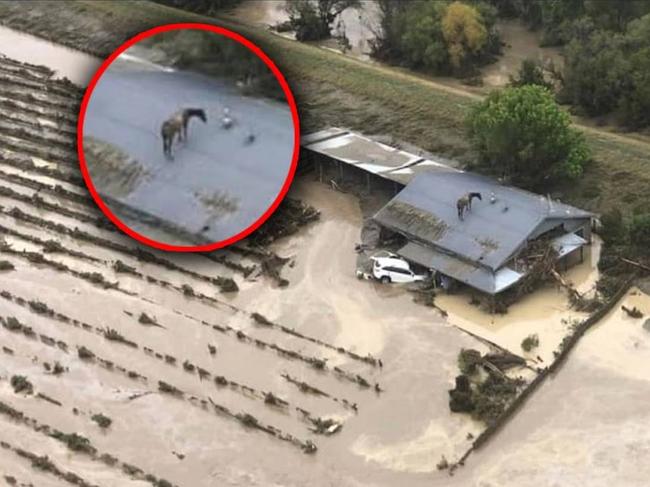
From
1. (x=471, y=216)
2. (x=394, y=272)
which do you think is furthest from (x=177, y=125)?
(x=471, y=216)

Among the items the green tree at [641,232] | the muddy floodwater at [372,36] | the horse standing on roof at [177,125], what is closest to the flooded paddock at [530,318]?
the green tree at [641,232]

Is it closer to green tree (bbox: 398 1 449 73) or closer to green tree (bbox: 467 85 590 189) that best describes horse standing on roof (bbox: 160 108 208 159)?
green tree (bbox: 467 85 590 189)

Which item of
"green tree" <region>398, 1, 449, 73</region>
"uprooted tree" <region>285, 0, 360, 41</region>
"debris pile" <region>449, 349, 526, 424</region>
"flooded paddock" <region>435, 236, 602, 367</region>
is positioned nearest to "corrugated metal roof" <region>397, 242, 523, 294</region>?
"flooded paddock" <region>435, 236, 602, 367</region>

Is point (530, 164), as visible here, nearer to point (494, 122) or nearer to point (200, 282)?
point (494, 122)

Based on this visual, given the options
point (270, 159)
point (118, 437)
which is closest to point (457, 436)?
point (118, 437)

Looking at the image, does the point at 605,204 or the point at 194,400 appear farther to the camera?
the point at 605,204
